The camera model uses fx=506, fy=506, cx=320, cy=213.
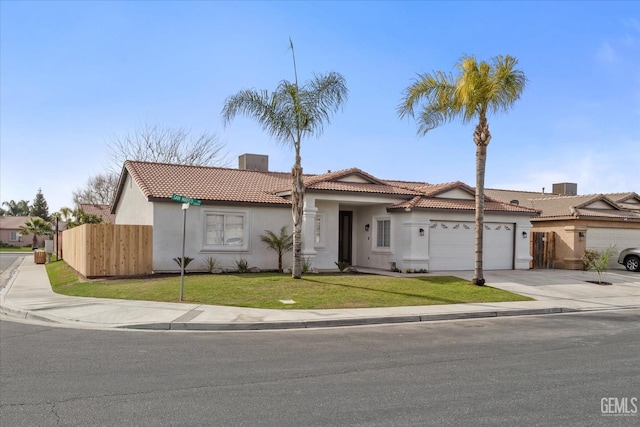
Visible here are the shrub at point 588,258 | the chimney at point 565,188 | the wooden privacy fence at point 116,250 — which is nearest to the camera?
the wooden privacy fence at point 116,250

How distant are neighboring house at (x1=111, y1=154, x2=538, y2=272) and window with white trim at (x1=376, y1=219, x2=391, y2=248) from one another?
0.15 feet

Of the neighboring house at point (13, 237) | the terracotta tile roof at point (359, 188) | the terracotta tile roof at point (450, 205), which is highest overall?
the terracotta tile roof at point (359, 188)

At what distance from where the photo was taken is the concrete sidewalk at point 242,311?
36.0ft

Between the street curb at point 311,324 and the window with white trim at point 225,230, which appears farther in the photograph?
the window with white trim at point 225,230

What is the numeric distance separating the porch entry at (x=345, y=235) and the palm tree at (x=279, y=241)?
402 cm

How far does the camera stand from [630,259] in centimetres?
2486

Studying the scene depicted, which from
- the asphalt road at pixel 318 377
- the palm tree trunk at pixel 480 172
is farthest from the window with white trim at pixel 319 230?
the asphalt road at pixel 318 377

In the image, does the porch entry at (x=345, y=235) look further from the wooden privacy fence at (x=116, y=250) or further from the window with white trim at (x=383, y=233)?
the wooden privacy fence at (x=116, y=250)

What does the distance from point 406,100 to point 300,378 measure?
13247 mm

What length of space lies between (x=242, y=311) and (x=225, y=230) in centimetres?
869

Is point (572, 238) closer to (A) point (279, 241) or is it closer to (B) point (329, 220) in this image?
(B) point (329, 220)

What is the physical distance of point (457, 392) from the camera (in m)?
6.03

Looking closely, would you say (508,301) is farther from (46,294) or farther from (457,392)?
(46,294)

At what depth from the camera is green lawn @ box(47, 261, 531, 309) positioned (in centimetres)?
1394
